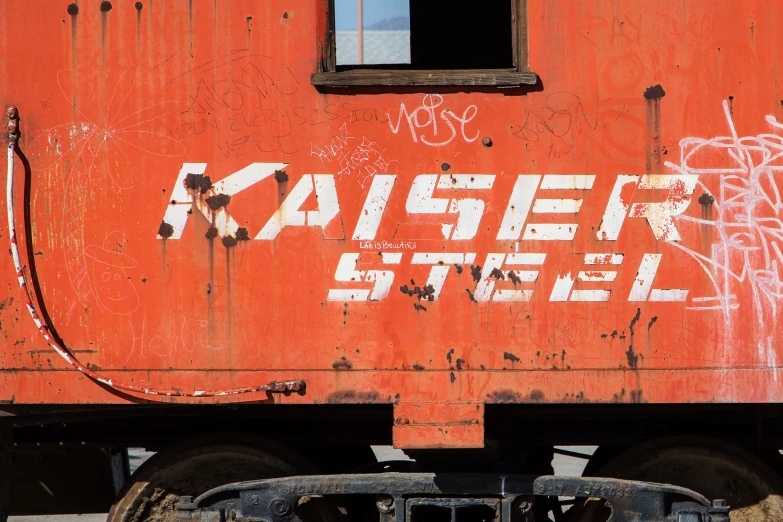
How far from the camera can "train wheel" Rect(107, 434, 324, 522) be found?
383cm

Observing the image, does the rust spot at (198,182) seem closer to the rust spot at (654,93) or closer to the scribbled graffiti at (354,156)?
the scribbled graffiti at (354,156)

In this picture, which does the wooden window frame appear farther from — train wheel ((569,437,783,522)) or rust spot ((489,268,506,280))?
train wheel ((569,437,783,522))

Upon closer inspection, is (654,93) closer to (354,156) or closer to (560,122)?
(560,122)

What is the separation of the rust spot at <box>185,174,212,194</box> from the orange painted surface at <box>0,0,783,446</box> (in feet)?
0.11

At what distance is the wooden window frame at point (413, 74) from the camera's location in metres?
3.35

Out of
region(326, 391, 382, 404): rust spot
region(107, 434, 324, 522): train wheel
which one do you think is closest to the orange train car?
region(326, 391, 382, 404): rust spot

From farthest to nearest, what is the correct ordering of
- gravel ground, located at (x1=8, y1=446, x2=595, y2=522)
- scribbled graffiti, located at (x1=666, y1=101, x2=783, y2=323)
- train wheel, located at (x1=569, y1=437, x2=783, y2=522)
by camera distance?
gravel ground, located at (x1=8, y1=446, x2=595, y2=522)
train wheel, located at (x1=569, y1=437, x2=783, y2=522)
scribbled graffiti, located at (x1=666, y1=101, x2=783, y2=323)

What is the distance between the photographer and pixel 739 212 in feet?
11.0

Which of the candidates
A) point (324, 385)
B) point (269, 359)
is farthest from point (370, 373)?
point (269, 359)

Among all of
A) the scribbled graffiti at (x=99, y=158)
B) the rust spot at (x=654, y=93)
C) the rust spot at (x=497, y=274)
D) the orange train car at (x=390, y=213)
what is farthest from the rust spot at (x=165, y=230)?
the rust spot at (x=654, y=93)

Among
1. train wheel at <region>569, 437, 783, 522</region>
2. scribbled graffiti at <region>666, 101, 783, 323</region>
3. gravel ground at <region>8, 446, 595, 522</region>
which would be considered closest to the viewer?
scribbled graffiti at <region>666, 101, 783, 323</region>

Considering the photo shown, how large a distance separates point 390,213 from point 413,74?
58 cm

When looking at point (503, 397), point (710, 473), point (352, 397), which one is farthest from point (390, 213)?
point (710, 473)

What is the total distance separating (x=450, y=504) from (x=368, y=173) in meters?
1.47
